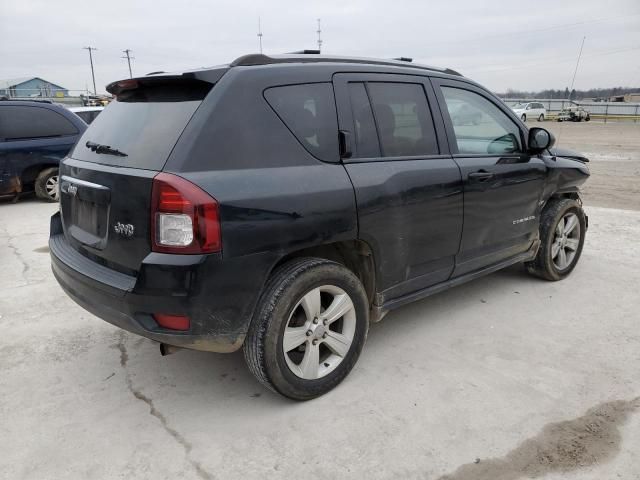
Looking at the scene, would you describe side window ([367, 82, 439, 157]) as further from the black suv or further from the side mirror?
the side mirror

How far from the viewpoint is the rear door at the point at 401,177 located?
293 cm

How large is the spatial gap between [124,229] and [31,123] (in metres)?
7.35

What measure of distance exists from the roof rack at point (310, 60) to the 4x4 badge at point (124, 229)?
99cm

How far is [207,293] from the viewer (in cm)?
235

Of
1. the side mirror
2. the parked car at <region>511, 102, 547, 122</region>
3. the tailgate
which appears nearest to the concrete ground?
the tailgate

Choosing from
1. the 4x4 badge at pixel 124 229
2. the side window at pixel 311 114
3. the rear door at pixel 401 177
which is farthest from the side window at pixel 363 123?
the 4x4 badge at pixel 124 229

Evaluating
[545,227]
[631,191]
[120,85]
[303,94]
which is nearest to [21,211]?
[120,85]

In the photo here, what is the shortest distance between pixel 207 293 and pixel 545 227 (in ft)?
10.7

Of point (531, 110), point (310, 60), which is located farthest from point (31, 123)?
point (531, 110)

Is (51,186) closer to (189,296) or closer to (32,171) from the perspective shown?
(32,171)

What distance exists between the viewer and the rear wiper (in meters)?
2.70

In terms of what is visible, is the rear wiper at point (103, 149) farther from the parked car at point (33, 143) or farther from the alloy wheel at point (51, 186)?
the alloy wheel at point (51, 186)

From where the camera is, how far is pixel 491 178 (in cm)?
368

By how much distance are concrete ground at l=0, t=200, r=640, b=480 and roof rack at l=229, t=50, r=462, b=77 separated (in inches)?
72.8
